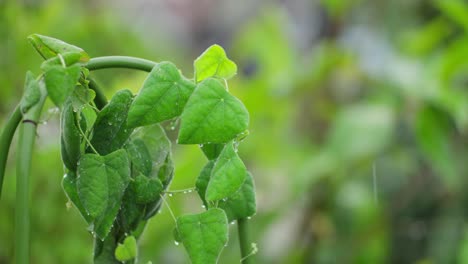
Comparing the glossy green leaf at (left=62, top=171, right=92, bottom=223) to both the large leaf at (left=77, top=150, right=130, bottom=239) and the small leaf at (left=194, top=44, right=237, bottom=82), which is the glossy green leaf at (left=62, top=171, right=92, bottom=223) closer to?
the large leaf at (left=77, top=150, right=130, bottom=239)

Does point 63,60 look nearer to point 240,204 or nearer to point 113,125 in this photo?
point 113,125

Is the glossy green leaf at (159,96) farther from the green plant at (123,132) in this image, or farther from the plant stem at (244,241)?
the plant stem at (244,241)

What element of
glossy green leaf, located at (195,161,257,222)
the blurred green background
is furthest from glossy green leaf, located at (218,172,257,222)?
the blurred green background

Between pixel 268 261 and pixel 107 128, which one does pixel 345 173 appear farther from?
pixel 107 128

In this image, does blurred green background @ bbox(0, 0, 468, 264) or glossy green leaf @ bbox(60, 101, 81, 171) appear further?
blurred green background @ bbox(0, 0, 468, 264)

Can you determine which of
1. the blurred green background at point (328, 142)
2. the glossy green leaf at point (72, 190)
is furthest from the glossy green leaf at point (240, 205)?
the blurred green background at point (328, 142)

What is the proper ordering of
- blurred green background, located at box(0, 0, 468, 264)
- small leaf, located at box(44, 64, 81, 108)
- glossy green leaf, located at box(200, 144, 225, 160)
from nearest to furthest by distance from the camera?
small leaf, located at box(44, 64, 81, 108) → glossy green leaf, located at box(200, 144, 225, 160) → blurred green background, located at box(0, 0, 468, 264)

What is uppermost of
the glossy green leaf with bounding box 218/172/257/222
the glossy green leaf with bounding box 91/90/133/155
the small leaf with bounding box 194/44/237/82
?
the small leaf with bounding box 194/44/237/82
